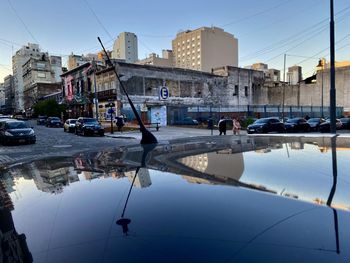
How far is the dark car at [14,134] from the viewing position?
63.8 feet

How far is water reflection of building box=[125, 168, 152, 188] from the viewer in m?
2.56

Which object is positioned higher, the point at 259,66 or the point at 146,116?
the point at 259,66

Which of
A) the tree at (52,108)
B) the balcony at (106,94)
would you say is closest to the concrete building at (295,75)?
the balcony at (106,94)

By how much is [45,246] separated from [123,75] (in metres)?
41.4

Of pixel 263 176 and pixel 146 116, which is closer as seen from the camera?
pixel 263 176

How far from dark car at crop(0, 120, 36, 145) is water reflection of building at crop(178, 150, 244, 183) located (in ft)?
62.6

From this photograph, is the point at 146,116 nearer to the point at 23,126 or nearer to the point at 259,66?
the point at 23,126

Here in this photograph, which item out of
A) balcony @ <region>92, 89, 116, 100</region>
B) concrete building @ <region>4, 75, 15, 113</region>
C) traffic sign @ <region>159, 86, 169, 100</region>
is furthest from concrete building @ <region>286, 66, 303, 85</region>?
concrete building @ <region>4, 75, 15, 113</region>

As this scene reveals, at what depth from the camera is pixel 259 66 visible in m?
108

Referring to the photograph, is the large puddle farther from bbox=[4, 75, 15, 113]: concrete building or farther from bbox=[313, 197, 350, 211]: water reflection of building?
bbox=[4, 75, 15, 113]: concrete building

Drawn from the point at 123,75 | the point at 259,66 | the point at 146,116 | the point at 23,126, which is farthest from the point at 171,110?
the point at 259,66

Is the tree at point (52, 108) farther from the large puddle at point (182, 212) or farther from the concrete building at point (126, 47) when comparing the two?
the large puddle at point (182, 212)

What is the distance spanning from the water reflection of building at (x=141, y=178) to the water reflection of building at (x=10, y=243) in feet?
3.29

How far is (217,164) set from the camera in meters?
3.24
